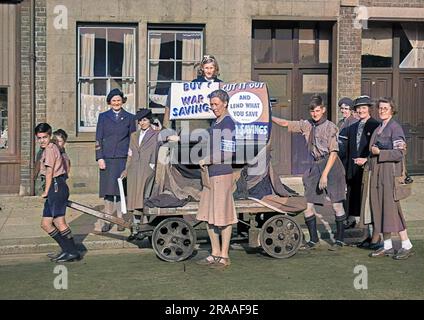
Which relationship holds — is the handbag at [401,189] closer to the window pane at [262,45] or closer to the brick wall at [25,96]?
the window pane at [262,45]

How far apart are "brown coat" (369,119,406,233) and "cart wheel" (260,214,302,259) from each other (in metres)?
1.05

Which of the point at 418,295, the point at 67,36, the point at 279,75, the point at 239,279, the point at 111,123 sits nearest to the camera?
the point at 418,295

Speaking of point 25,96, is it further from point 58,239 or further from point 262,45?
point 58,239

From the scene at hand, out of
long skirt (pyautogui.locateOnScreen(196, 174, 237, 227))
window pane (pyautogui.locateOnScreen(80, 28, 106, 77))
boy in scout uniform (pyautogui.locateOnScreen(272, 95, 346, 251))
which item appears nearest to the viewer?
long skirt (pyautogui.locateOnScreen(196, 174, 237, 227))

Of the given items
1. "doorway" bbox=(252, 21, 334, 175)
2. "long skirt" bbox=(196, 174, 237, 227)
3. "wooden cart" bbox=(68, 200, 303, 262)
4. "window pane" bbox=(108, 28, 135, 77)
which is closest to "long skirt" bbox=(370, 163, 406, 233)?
"wooden cart" bbox=(68, 200, 303, 262)

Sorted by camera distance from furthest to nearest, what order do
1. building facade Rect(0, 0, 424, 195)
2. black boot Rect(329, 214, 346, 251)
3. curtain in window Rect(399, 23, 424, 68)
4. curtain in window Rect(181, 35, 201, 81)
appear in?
curtain in window Rect(399, 23, 424, 68)
curtain in window Rect(181, 35, 201, 81)
building facade Rect(0, 0, 424, 195)
black boot Rect(329, 214, 346, 251)

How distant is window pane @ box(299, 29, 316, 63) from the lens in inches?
530

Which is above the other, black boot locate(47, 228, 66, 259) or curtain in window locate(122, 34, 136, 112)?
curtain in window locate(122, 34, 136, 112)

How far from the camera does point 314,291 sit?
20.6ft

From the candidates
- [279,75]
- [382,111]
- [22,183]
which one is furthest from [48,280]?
[279,75]

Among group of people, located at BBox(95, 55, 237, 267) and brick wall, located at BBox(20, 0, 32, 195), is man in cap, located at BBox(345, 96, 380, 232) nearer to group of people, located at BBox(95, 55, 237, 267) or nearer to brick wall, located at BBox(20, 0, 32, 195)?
group of people, located at BBox(95, 55, 237, 267)
